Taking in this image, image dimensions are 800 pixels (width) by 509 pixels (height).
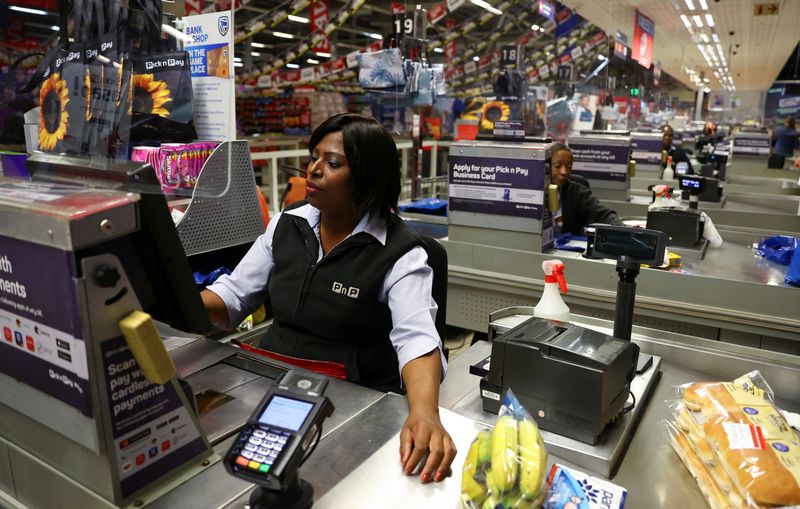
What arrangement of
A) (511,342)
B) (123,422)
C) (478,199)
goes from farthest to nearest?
(478,199)
(511,342)
(123,422)

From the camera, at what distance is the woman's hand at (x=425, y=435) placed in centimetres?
113

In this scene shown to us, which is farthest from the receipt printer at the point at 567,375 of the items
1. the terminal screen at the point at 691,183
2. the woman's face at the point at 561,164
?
the terminal screen at the point at 691,183

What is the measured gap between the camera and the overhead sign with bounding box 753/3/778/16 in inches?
377

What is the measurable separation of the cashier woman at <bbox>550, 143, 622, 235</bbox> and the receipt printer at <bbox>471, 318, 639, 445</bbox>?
2706 mm

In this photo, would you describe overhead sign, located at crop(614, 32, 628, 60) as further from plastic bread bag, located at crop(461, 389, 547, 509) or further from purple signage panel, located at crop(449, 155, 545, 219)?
plastic bread bag, located at crop(461, 389, 547, 509)

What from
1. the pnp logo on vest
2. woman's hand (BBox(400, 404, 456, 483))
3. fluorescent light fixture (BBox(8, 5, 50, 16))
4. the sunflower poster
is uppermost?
fluorescent light fixture (BBox(8, 5, 50, 16))

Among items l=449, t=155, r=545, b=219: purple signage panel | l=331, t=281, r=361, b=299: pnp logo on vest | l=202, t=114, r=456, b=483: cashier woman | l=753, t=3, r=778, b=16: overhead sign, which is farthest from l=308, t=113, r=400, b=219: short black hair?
l=753, t=3, r=778, b=16: overhead sign

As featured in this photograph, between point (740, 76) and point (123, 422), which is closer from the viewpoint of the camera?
point (123, 422)

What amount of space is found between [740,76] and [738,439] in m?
28.3

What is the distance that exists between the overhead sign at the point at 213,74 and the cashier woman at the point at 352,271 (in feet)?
2.40

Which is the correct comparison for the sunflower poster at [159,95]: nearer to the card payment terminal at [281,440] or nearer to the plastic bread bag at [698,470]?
the card payment terminal at [281,440]

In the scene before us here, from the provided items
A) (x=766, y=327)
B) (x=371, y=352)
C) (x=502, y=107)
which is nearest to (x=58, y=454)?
(x=371, y=352)

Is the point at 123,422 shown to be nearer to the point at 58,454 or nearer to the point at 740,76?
the point at 58,454

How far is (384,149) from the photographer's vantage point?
1.74 meters
